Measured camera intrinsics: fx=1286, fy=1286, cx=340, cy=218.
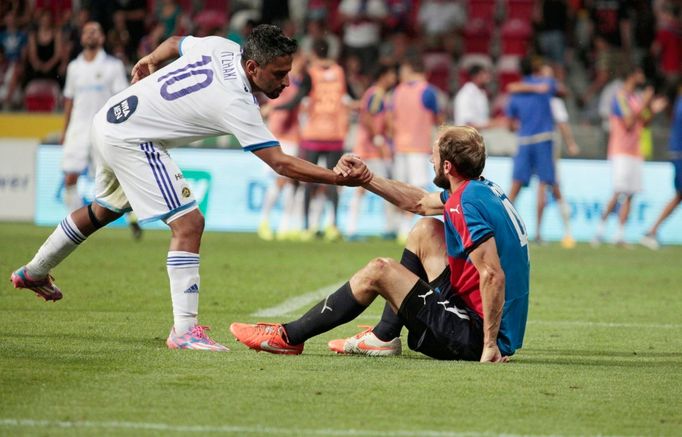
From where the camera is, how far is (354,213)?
18.4 m

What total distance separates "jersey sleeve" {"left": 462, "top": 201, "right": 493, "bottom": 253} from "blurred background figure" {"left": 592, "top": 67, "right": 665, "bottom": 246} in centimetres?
1155

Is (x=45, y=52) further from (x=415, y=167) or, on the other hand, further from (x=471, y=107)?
(x=471, y=107)

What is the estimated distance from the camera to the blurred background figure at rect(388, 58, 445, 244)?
727 inches

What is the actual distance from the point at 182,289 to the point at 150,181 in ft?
2.18

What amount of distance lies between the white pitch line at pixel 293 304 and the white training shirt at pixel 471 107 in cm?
820

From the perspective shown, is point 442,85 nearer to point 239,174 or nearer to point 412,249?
point 239,174

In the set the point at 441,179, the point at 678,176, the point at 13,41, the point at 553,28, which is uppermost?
the point at 553,28

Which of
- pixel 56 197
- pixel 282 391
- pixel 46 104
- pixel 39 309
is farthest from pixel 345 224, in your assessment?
pixel 282 391

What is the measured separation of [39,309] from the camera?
31.0 feet

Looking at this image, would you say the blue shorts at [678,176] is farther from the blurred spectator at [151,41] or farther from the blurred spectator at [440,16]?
the blurred spectator at [151,41]

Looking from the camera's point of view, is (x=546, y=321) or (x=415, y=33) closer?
(x=546, y=321)

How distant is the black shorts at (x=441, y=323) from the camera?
6898 mm

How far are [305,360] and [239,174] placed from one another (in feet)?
40.6

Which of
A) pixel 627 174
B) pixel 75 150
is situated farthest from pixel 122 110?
pixel 627 174
